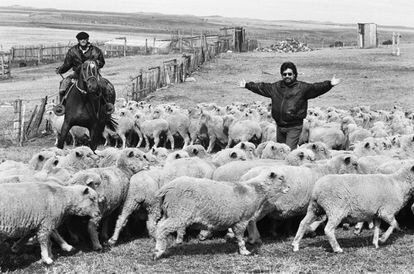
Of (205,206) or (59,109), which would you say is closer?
(205,206)

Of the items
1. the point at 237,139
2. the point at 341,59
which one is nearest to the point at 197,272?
the point at 237,139

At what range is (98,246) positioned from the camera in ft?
30.0

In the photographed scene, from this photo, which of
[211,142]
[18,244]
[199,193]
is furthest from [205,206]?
[211,142]

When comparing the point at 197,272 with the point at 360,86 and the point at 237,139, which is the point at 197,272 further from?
the point at 360,86

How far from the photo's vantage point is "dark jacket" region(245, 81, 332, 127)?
40.4ft

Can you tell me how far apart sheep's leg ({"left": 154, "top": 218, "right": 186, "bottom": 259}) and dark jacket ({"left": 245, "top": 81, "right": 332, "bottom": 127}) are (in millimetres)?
4497

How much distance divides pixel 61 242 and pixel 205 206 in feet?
6.83

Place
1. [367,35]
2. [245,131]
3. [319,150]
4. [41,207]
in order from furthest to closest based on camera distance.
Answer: [367,35] < [245,131] < [319,150] < [41,207]

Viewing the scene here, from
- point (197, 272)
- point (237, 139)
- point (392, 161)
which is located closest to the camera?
point (197, 272)

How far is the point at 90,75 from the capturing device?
581 inches

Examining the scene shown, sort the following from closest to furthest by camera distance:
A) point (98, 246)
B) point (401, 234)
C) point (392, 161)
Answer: point (98, 246)
point (401, 234)
point (392, 161)

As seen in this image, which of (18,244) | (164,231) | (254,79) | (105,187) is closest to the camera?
(164,231)

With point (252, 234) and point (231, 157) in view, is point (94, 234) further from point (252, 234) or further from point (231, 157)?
point (231, 157)

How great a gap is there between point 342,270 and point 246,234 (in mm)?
2157
